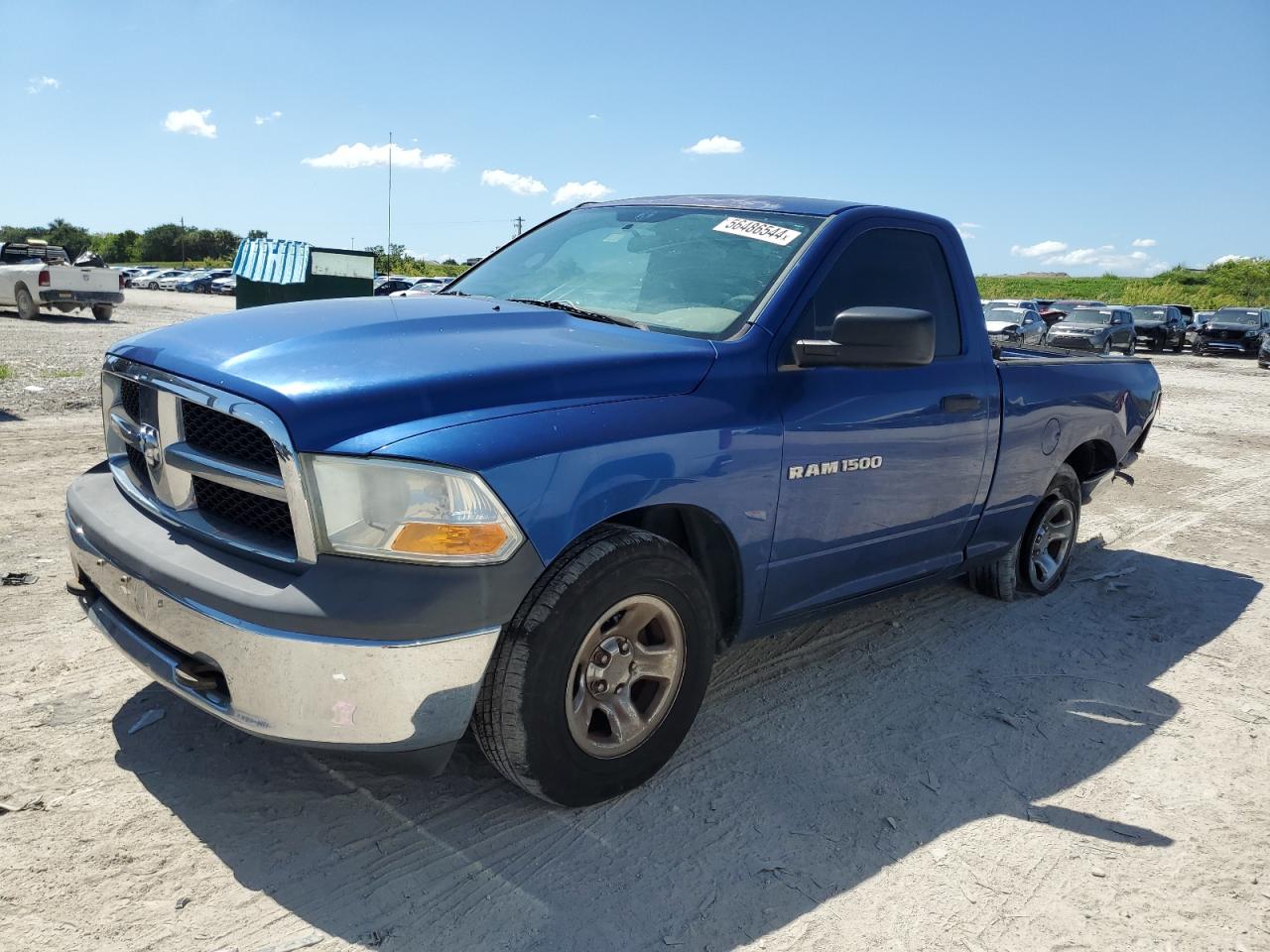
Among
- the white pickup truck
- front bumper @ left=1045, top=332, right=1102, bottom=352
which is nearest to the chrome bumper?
the white pickup truck

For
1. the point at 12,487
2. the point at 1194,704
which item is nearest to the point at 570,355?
the point at 1194,704

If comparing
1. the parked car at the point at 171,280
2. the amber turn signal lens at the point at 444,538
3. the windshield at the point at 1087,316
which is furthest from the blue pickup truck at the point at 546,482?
the parked car at the point at 171,280

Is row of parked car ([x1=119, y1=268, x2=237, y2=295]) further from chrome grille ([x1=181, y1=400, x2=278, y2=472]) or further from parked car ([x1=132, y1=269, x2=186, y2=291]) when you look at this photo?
chrome grille ([x1=181, y1=400, x2=278, y2=472])

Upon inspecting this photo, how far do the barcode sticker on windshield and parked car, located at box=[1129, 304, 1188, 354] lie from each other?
32573mm

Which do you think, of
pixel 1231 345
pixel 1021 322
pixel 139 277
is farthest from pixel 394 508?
pixel 139 277

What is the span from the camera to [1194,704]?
12.8ft

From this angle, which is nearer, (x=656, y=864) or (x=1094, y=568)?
(x=656, y=864)

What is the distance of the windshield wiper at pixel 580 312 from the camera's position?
330cm

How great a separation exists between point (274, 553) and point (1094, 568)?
4959mm

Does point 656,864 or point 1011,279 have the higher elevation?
point 1011,279

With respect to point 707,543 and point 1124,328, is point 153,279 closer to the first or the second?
point 1124,328

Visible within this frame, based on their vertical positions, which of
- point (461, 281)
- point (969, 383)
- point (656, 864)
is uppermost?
point (461, 281)

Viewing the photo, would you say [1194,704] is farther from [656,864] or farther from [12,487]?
[12,487]

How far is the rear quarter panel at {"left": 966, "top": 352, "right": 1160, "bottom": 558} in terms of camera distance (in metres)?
4.28
